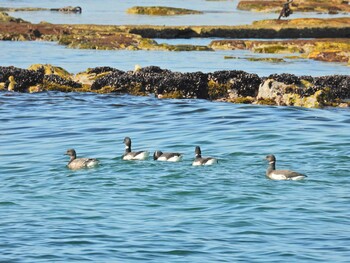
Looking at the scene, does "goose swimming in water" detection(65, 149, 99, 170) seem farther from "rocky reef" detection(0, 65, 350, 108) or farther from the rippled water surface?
"rocky reef" detection(0, 65, 350, 108)

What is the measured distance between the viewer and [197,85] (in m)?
36.7

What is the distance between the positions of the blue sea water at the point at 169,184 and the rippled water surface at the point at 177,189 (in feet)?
0.12

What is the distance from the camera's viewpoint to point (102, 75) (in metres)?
39.6

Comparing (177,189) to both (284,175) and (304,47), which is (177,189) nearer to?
(284,175)

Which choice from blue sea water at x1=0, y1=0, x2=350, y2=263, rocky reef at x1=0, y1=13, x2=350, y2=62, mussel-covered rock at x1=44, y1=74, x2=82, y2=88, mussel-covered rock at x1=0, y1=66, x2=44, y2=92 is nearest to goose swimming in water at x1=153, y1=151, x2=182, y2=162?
blue sea water at x1=0, y1=0, x2=350, y2=263

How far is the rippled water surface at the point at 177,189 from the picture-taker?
17.1 meters

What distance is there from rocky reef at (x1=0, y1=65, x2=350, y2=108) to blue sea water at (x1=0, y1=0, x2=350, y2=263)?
80cm

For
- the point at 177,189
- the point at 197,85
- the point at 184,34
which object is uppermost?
the point at 184,34

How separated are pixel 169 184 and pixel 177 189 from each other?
58 centimetres

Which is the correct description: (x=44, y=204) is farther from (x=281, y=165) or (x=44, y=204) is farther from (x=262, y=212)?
(x=281, y=165)

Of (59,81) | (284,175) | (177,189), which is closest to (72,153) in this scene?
(177,189)

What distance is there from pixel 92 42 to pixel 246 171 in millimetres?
44383

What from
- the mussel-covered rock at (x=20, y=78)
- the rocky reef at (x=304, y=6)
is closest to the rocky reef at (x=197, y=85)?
the mussel-covered rock at (x=20, y=78)

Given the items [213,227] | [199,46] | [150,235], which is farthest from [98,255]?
[199,46]
